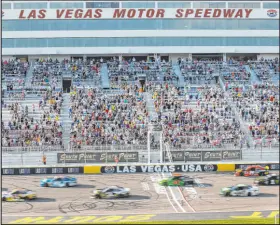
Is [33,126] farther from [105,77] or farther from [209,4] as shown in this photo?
[209,4]

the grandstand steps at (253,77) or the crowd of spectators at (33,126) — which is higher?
the grandstand steps at (253,77)

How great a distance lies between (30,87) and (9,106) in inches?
170

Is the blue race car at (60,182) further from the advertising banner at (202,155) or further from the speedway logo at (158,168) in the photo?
the advertising banner at (202,155)

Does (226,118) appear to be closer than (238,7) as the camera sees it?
Yes

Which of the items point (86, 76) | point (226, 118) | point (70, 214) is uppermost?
point (86, 76)

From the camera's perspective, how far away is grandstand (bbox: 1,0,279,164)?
138ft

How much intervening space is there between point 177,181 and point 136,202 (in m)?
4.71

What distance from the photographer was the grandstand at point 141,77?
4200cm

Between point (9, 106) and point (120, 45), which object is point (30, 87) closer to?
point (9, 106)

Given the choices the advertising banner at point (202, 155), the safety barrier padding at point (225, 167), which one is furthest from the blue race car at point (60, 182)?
the safety barrier padding at point (225, 167)

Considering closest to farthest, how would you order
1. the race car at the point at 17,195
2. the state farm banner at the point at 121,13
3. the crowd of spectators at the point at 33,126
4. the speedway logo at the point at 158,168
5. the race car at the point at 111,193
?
the race car at the point at 17,195
the race car at the point at 111,193
the speedway logo at the point at 158,168
the crowd of spectators at the point at 33,126
the state farm banner at the point at 121,13

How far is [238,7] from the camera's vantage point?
59.5 meters

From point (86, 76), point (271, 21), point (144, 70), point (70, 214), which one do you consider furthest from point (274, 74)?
point (70, 214)

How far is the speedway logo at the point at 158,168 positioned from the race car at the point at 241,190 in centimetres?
813
